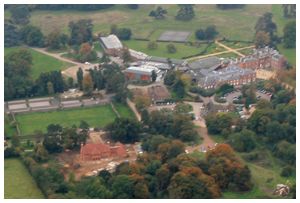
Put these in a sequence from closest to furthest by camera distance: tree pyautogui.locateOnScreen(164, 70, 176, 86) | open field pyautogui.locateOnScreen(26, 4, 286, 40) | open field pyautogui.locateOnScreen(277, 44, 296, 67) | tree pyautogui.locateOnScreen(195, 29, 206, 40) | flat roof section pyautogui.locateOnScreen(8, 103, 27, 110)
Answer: flat roof section pyautogui.locateOnScreen(8, 103, 27, 110) < tree pyautogui.locateOnScreen(164, 70, 176, 86) < open field pyautogui.locateOnScreen(277, 44, 296, 67) < tree pyautogui.locateOnScreen(195, 29, 206, 40) < open field pyautogui.locateOnScreen(26, 4, 286, 40)

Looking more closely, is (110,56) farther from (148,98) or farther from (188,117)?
(188,117)

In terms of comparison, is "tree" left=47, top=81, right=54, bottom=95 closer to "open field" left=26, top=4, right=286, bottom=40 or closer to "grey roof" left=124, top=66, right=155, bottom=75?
"grey roof" left=124, top=66, right=155, bottom=75

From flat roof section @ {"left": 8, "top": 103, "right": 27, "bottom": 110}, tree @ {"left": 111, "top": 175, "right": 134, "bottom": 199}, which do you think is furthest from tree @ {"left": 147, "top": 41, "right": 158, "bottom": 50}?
tree @ {"left": 111, "top": 175, "right": 134, "bottom": 199}

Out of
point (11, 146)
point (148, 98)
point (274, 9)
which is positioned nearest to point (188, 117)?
point (148, 98)

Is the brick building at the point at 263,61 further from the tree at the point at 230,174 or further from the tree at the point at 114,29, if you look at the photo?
the tree at the point at 230,174

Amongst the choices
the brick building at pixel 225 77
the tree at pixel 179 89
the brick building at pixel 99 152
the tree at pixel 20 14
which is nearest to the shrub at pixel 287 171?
the brick building at pixel 99 152

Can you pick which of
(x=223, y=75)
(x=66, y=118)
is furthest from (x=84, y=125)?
(x=223, y=75)
